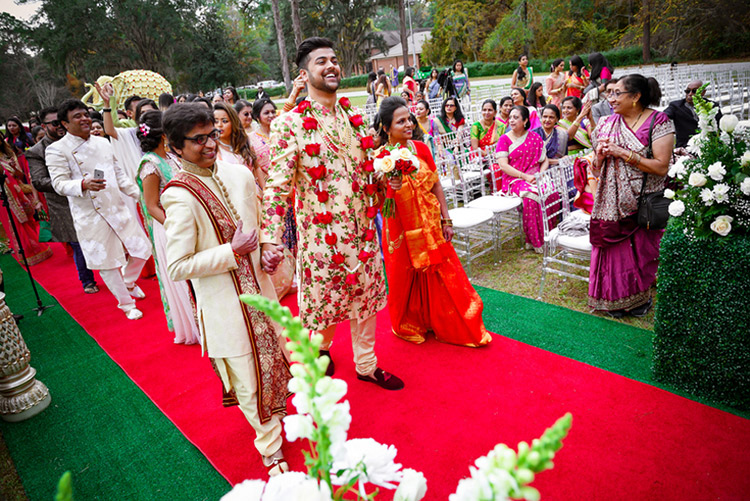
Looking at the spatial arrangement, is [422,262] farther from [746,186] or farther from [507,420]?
[746,186]

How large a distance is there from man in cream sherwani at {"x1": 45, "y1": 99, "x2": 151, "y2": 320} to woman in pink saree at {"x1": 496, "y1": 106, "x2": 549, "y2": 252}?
4.06m

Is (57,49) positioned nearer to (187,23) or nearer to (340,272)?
(187,23)

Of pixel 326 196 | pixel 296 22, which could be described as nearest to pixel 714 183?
pixel 326 196

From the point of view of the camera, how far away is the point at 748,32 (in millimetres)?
18109

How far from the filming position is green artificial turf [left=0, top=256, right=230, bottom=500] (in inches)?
101

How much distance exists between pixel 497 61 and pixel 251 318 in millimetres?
32152

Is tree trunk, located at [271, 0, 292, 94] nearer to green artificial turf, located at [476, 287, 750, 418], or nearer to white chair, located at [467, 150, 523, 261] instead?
white chair, located at [467, 150, 523, 261]

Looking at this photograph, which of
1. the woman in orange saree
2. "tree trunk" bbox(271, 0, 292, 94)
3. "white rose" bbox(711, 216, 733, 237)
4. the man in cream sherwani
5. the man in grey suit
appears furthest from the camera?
"tree trunk" bbox(271, 0, 292, 94)

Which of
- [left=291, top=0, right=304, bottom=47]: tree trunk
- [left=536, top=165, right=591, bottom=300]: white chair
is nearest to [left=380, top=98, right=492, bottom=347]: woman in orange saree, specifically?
[left=536, top=165, right=591, bottom=300]: white chair

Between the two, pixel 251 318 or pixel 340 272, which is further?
pixel 340 272

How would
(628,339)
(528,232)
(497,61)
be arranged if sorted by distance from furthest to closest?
(497,61) < (528,232) < (628,339)

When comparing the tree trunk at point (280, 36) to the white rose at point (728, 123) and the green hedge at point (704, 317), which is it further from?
the green hedge at point (704, 317)

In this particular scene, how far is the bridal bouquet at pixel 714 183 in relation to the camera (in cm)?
254

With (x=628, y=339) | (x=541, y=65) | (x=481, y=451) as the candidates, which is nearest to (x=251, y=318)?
(x=481, y=451)
